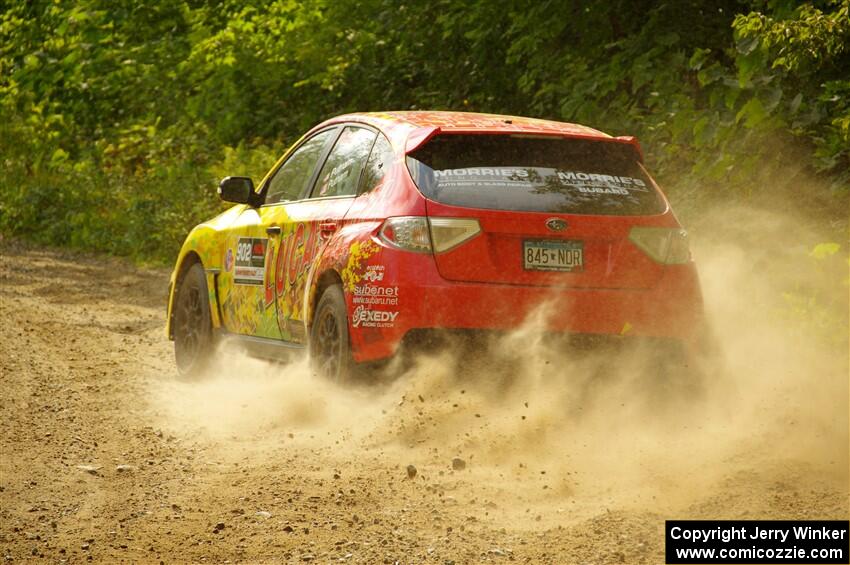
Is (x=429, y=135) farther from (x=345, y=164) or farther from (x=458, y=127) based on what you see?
(x=345, y=164)

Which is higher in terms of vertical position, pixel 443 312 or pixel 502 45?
pixel 502 45

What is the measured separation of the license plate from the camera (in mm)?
6883

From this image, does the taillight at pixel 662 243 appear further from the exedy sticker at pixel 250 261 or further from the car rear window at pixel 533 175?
the exedy sticker at pixel 250 261

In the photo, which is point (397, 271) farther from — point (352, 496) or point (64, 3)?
point (64, 3)

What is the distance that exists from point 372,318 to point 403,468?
2.90 feet

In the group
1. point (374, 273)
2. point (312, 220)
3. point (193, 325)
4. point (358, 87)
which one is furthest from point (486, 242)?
point (358, 87)

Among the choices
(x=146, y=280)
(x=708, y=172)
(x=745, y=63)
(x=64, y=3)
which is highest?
(x=64, y=3)

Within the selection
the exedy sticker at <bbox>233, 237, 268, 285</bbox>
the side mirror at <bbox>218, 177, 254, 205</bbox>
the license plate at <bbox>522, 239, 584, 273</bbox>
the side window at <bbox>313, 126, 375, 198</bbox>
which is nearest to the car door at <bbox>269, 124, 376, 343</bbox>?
the side window at <bbox>313, 126, 375, 198</bbox>

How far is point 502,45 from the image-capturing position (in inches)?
664

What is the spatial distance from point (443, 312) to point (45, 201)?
16400 millimetres

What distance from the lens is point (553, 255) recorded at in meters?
6.91

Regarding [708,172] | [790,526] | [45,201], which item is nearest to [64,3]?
[45,201]

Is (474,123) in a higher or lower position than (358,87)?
lower

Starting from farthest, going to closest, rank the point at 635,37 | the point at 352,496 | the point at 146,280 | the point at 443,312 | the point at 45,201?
the point at 45,201, the point at 146,280, the point at 635,37, the point at 443,312, the point at 352,496
